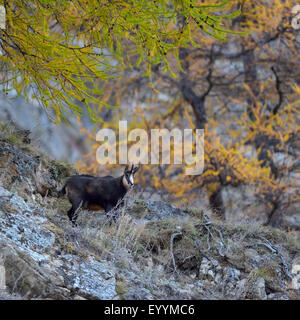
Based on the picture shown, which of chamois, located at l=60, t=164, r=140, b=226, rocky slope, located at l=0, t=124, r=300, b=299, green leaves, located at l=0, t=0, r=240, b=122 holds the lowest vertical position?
rocky slope, located at l=0, t=124, r=300, b=299

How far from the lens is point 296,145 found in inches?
570

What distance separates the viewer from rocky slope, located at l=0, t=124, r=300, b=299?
5.01 meters

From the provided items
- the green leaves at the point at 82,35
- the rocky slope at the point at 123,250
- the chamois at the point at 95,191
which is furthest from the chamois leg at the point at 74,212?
the green leaves at the point at 82,35

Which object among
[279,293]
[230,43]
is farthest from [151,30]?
[230,43]

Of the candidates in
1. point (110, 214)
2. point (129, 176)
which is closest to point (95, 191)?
point (110, 214)

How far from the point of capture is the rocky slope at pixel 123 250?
5012 millimetres

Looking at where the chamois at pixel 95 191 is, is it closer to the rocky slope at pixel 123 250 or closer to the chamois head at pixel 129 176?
the chamois head at pixel 129 176

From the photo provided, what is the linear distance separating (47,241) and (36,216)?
1.80ft

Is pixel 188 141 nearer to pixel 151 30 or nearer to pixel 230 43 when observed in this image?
pixel 230 43

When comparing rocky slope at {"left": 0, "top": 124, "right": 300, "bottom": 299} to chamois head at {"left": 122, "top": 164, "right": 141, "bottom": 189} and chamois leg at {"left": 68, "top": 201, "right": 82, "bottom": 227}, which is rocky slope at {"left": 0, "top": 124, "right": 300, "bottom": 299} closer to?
chamois leg at {"left": 68, "top": 201, "right": 82, "bottom": 227}

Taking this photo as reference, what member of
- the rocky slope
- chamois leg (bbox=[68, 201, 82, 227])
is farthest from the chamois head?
chamois leg (bbox=[68, 201, 82, 227])

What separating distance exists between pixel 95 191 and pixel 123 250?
55.4 inches

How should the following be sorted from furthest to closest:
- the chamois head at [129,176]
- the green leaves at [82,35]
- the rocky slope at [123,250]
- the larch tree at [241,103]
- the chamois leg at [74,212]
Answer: the larch tree at [241,103] < the chamois head at [129,176] < the chamois leg at [74,212] < the green leaves at [82,35] < the rocky slope at [123,250]

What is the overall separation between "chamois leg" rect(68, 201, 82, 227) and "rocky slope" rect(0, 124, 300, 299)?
0.11 meters
